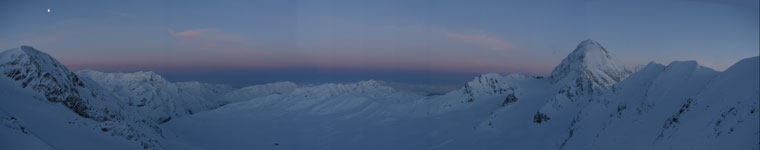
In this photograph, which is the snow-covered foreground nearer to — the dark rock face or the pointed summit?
the dark rock face

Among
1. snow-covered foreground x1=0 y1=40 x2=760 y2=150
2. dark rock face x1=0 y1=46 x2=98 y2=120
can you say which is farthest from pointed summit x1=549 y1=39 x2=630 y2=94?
dark rock face x1=0 y1=46 x2=98 y2=120

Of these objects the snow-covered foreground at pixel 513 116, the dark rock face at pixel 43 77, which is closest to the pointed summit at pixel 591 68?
the snow-covered foreground at pixel 513 116

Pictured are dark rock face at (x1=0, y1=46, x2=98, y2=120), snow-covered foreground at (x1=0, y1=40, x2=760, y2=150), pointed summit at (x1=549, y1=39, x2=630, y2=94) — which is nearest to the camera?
snow-covered foreground at (x1=0, y1=40, x2=760, y2=150)

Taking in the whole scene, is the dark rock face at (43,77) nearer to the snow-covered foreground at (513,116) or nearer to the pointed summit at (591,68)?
the snow-covered foreground at (513,116)

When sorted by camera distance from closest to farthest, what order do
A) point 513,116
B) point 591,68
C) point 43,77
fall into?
point 43,77 → point 513,116 → point 591,68

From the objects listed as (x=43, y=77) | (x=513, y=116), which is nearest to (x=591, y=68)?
(x=513, y=116)

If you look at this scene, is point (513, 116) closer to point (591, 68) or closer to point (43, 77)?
point (591, 68)

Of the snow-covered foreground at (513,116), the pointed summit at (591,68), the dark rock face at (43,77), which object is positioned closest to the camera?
the snow-covered foreground at (513,116)

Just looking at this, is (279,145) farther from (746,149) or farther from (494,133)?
(746,149)

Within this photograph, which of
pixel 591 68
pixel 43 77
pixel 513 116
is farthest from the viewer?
pixel 591 68
